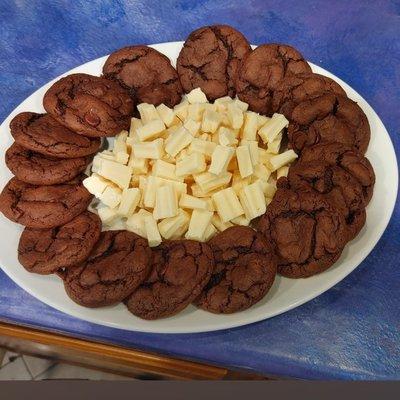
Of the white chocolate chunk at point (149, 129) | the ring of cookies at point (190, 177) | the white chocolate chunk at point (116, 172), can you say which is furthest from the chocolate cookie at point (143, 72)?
the white chocolate chunk at point (116, 172)

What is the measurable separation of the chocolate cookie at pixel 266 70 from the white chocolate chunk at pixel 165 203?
1.21 ft

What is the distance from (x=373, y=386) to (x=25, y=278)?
0.92m

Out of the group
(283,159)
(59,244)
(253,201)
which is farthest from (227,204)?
(59,244)

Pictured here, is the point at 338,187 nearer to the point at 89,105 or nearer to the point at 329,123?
the point at 329,123

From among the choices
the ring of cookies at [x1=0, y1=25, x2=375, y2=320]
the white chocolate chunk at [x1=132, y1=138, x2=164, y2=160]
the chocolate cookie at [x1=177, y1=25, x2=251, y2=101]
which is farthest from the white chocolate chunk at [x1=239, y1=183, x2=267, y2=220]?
the chocolate cookie at [x1=177, y1=25, x2=251, y2=101]

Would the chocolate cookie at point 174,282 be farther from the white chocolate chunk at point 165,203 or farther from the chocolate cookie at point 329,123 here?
the chocolate cookie at point 329,123

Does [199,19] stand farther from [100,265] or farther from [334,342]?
[334,342]

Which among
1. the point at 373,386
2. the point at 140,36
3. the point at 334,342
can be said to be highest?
the point at 373,386

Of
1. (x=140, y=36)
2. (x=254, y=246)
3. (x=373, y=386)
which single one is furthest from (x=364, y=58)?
(x=373, y=386)

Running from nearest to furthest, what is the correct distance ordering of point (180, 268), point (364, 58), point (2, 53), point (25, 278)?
point (180, 268), point (25, 278), point (364, 58), point (2, 53)

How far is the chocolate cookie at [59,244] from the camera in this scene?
1.13 metres

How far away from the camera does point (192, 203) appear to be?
1230mm

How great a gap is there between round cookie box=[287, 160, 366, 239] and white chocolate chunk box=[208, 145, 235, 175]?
0.54 ft

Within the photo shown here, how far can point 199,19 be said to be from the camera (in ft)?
6.01
